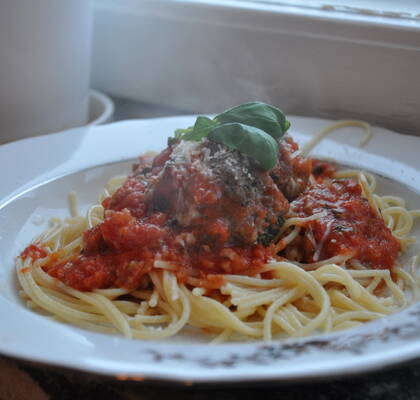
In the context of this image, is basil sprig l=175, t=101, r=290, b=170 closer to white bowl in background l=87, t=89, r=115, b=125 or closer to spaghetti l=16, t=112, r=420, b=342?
spaghetti l=16, t=112, r=420, b=342

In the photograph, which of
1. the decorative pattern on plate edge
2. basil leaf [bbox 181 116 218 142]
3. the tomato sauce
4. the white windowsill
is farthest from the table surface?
Answer: the white windowsill

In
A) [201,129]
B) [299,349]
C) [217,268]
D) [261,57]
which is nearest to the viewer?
[299,349]

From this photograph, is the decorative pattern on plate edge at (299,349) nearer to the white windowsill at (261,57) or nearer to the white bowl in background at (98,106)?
the white windowsill at (261,57)

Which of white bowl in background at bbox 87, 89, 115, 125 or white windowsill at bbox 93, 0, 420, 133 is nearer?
white windowsill at bbox 93, 0, 420, 133

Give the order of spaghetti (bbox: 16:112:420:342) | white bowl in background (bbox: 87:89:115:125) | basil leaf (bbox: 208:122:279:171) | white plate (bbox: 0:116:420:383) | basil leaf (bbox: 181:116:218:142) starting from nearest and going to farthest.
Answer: white plate (bbox: 0:116:420:383) < spaghetti (bbox: 16:112:420:342) < basil leaf (bbox: 208:122:279:171) < basil leaf (bbox: 181:116:218:142) < white bowl in background (bbox: 87:89:115:125)

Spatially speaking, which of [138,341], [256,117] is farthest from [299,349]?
[256,117]

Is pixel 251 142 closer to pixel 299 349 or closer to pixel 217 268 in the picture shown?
pixel 217 268
